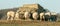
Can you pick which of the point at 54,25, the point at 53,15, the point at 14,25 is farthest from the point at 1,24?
the point at 53,15

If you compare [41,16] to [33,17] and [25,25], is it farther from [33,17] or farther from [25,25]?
[25,25]

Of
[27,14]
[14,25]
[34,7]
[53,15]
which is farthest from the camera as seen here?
[34,7]

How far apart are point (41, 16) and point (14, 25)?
12.9 meters

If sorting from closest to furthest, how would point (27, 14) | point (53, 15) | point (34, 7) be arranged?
point (27, 14) < point (53, 15) < point (34, 7)

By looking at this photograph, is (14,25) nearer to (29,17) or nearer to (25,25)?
(25,25)

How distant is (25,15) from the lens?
1251 inches

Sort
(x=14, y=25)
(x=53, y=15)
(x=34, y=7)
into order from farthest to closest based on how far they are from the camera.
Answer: (x=34, y=7) < (x=53, y=15) < (x=14, y=25)

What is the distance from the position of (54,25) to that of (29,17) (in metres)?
12.7

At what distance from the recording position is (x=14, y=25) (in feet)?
63.4

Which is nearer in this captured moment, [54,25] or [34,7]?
[54,25]

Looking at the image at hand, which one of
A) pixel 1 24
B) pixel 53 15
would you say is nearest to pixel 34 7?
pixel 53 15

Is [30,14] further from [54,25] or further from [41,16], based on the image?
[54,25]

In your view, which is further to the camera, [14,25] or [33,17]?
[33,17]

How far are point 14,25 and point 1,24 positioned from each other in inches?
65.5
